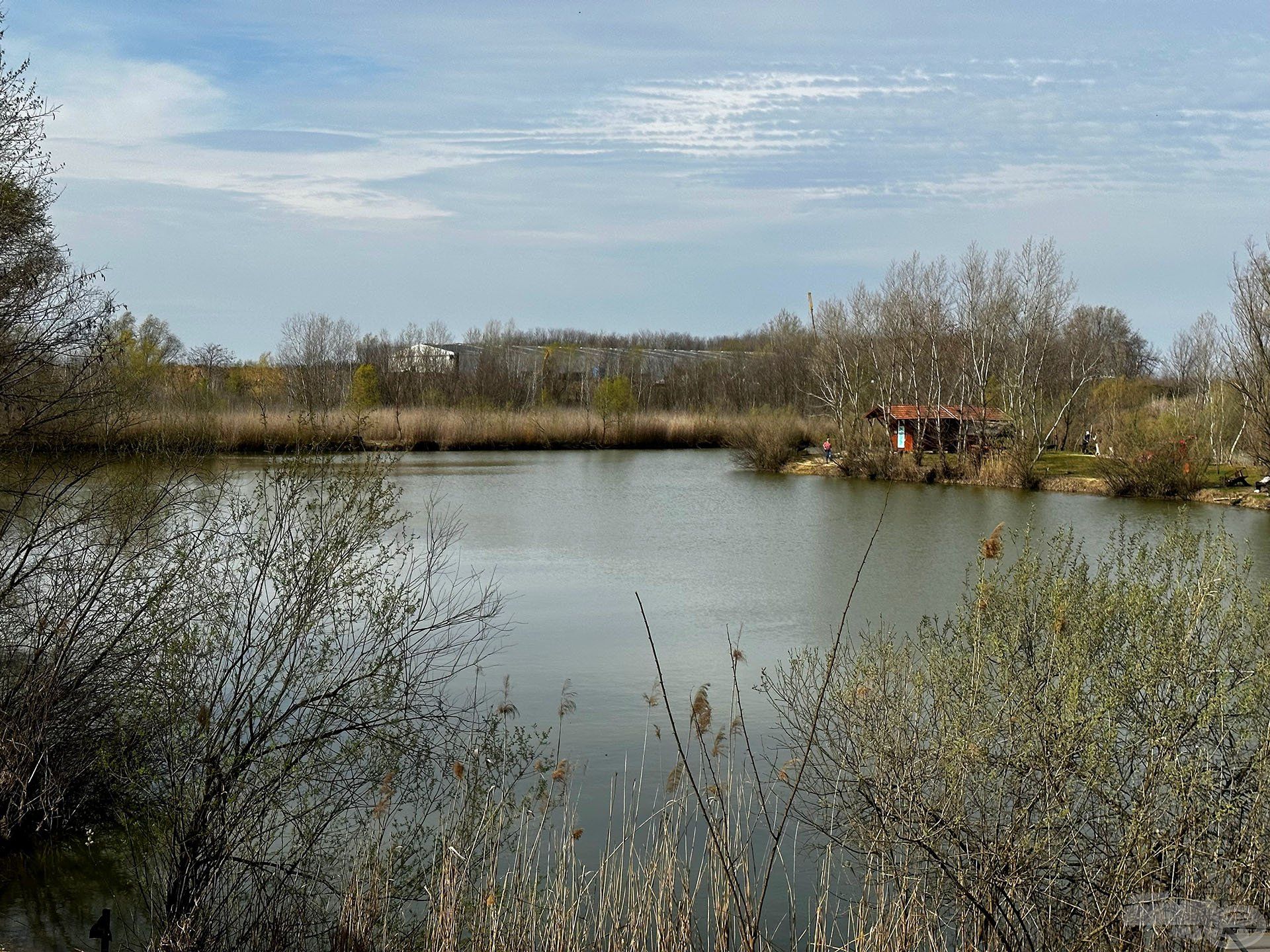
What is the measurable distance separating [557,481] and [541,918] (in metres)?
26.2

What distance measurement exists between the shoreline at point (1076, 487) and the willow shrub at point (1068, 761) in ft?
68.7

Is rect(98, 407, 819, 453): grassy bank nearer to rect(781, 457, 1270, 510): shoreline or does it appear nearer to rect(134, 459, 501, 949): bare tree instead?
rect(781, 457, 1270, 510): shoreline

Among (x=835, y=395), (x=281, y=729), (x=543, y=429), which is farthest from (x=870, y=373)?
(x=281, y=729)

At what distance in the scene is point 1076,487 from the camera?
29.2 m

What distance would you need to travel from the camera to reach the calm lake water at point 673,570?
8.62m

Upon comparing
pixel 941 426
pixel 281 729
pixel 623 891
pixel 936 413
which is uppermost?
pixel 936 413

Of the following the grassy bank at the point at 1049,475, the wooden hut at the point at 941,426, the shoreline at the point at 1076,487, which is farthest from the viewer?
the wooden hut at the point at 941,426

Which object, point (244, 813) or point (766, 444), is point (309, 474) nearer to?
point (244, 813)

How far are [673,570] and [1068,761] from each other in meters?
11.5

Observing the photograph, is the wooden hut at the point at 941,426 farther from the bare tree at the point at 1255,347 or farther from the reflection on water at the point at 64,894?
the reflection on water at the point at 64,894

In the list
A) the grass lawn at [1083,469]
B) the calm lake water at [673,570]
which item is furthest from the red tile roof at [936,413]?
the calm lake water at [673,570]

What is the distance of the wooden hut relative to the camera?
32.7 meters

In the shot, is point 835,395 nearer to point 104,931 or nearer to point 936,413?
point 936,413

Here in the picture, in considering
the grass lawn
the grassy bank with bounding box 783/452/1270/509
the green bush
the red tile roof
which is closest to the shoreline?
the grassy bank with bounding box 783/452/1270/509
